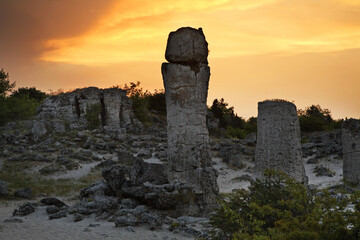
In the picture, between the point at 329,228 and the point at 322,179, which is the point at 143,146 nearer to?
the point at 322,179

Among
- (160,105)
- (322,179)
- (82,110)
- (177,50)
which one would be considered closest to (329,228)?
(177,50)

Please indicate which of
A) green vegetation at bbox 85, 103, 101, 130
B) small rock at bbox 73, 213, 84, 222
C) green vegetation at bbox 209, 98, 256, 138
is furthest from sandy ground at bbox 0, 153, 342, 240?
green vegetation at bbox 209, 98, 256, 138

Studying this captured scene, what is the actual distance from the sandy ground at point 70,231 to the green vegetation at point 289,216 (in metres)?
2.67

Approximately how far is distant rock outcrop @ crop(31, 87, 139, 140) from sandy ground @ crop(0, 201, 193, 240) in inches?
931

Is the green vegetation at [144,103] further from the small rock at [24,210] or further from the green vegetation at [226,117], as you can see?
the small rock at [24,210]

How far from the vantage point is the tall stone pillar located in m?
12.5

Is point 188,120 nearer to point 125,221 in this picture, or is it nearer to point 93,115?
point 125,221

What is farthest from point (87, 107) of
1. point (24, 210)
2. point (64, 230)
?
point (64, 230)

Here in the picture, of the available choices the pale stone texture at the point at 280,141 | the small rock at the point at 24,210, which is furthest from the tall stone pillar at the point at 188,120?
the small rock at the point at 24,210

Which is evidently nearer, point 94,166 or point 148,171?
point 148,171

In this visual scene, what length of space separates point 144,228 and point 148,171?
113 inches

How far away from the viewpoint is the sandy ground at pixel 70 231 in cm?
994

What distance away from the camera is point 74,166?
2370 centimetres

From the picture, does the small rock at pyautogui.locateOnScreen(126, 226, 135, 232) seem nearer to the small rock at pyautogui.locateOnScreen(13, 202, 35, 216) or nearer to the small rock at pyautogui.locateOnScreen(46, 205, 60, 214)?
the small rock at pyautogui.locateOnScreen(46, 205, 60, 214)
